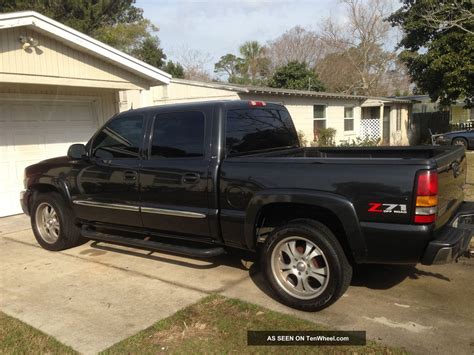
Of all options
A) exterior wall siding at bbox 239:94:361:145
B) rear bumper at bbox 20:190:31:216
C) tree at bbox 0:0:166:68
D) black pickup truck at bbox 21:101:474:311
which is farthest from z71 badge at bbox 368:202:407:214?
tree at bbox 0:0:166:68

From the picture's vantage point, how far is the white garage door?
28.7 feet

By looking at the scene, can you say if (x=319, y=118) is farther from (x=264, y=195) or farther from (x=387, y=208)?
(x=387, y=208)

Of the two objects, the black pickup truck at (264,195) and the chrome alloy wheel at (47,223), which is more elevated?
the black pickup truck at (264,195)

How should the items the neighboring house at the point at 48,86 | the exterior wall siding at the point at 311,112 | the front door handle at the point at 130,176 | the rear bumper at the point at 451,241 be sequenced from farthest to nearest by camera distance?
the exterior wall siding at the point at 311,112 < the neighboring house at the point at 48,86 < the front door handle at the point at 130,176 < the rear bumper at the point at 451,241

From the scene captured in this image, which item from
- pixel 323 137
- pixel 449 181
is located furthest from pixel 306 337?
pixel 323 137

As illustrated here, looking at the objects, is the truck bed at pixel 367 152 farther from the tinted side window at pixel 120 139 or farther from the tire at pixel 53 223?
the tire at pixel 53 223

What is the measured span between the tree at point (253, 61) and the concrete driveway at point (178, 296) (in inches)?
1831

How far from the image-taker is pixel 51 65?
8.04m

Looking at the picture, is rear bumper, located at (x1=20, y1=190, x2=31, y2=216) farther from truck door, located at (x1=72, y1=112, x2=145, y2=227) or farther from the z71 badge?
the z71 badge

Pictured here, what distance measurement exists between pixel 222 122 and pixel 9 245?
414cm

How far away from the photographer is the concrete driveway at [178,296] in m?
3.73

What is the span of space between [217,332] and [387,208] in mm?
1708

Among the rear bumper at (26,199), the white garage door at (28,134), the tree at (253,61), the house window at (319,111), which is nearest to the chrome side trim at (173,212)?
the rear bumper at (26,199)

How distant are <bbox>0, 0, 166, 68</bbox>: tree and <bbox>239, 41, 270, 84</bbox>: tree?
16890 millimetres
